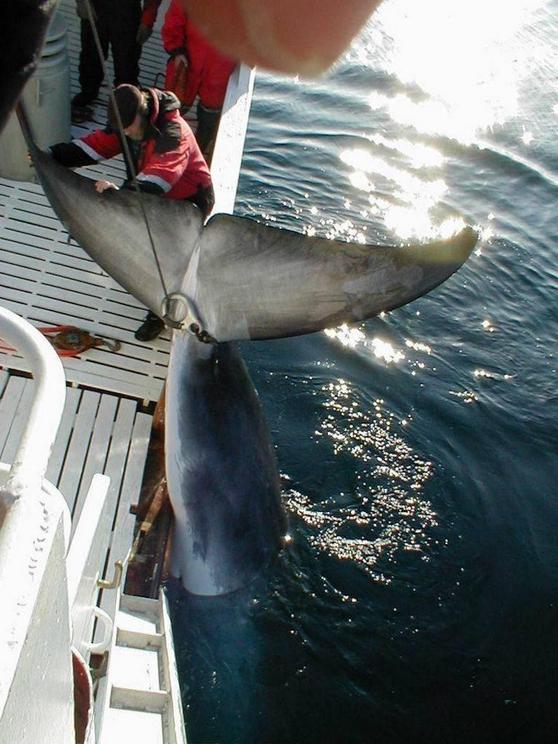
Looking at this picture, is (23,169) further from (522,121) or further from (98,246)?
(522,121)

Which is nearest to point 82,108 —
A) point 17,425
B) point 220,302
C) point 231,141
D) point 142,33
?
point 142,33

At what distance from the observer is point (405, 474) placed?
18.7 feet

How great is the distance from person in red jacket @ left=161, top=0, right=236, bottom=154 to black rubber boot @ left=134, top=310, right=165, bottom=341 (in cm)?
245

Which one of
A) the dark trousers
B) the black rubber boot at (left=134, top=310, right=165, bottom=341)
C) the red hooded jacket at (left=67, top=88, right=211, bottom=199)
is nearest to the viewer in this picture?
the red hooded jacket at (left=67, top=88, right=211, bottom=199)

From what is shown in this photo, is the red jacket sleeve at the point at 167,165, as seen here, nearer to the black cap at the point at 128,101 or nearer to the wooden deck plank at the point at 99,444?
the black cap at the point at 128,101

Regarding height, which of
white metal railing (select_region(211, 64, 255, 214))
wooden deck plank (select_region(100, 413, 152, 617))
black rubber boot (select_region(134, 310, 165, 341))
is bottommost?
wooden deck plank (select_region(100, 413, 152, 617))

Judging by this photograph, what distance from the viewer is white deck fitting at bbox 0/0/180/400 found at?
4828 millimetres

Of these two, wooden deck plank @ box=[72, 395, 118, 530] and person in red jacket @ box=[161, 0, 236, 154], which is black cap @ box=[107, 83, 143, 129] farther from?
person in red jacket @ box=[161, 0, 236, 154]

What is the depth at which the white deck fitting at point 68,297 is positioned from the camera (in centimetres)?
483

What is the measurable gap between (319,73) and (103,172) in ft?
19.4

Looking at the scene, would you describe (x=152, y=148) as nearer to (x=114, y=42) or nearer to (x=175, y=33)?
(x=175, y=33)

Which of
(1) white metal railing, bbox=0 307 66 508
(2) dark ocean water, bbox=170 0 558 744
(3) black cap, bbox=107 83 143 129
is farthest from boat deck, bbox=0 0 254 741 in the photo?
(1) white metal railing, bbox=0 307 66 508

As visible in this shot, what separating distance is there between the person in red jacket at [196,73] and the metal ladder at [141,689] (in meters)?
4.72

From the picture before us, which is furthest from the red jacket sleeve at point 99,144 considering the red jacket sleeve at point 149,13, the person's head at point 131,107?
the red jacket sleeve at point 149,13
